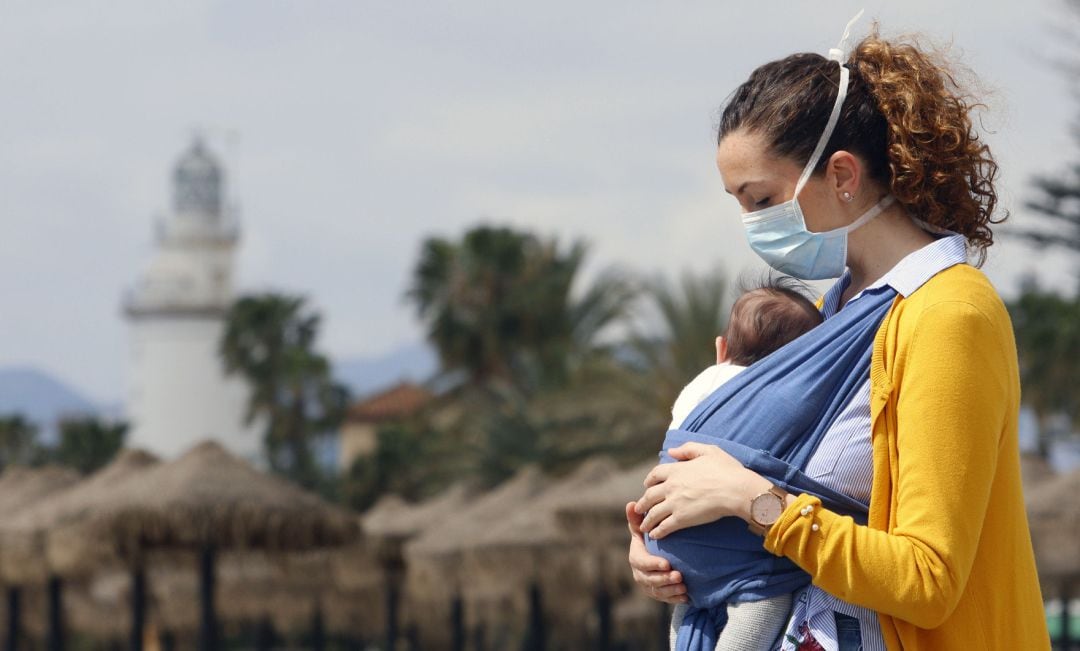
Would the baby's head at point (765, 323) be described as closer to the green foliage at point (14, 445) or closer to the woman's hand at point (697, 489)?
the woman's hand at point (697, 489)

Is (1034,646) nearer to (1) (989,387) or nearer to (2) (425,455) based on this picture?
(1) (989,387)

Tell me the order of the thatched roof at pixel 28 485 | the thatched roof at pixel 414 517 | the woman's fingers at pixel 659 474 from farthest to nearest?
the thatched roof at pixel 414 517 < the thatched roof at pixel 28 485 < the woman's fingers at pixel 659 474

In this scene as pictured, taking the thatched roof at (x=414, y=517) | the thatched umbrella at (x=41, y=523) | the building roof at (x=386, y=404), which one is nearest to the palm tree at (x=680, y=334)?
the thatched roof at (x=414, y=517)

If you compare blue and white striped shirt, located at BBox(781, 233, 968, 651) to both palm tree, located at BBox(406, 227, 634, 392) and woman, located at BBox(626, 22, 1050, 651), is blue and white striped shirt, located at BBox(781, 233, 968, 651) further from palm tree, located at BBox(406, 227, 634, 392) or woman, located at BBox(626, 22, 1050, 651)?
palm tree, located at BBox(406, 227, 634, 392)

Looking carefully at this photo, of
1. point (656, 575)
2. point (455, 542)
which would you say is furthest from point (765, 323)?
point (455, 542)

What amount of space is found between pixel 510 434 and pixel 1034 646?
29.9 meters

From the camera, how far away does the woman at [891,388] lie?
245cm

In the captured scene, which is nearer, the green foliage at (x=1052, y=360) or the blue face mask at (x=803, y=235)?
the blue face mask at (x=803, y=235)

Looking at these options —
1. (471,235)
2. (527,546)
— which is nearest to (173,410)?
(471,235)

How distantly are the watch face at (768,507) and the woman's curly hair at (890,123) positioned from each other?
524 millimetres

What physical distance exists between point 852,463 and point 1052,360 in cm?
3617

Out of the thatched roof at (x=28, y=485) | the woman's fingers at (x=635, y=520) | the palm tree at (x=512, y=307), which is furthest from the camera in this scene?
the palm tree at (x=512, y=307)

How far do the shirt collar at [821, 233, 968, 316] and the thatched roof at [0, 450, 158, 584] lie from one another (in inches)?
495

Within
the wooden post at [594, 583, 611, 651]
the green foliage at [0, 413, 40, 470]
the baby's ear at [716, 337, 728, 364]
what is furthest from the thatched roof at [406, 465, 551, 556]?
the green foliage at [0, 413, 40, 470]
